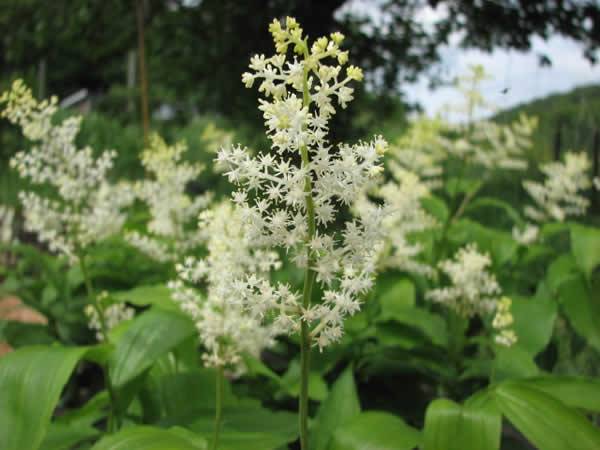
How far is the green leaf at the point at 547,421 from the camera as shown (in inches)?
62.9

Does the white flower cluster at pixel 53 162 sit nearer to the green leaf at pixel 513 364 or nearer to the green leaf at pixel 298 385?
the green leaf at pixel 298 385

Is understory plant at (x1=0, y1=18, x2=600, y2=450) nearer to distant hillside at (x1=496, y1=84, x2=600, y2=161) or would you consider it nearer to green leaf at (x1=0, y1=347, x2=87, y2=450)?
green leaf at (x1=0, y1=347, x2=87, y2=450)

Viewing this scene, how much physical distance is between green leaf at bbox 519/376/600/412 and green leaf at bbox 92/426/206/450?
1.13m

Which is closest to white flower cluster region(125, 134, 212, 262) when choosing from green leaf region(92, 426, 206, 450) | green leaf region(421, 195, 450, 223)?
green leaf region(92, 426, 206, 450)

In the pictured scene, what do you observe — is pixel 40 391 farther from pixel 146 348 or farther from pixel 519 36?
pixel 519 36

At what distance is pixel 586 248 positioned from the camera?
3039 millimetres

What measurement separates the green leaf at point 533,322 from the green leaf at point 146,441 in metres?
1.74

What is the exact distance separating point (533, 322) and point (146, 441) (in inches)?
79.8

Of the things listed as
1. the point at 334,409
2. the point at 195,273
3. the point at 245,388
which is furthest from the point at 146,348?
the point at 245,388

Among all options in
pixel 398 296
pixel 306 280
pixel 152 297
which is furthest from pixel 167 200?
pixel 306 280

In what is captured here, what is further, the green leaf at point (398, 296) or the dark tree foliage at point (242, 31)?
the dark tree foliage at point (242, 31)

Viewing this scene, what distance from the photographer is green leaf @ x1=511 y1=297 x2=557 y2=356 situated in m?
2.81

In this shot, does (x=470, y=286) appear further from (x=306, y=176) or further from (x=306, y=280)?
(x=306, y=176)

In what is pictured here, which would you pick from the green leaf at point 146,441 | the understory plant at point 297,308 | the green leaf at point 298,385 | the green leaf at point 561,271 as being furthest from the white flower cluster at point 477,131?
the green leaf at point 146,441
